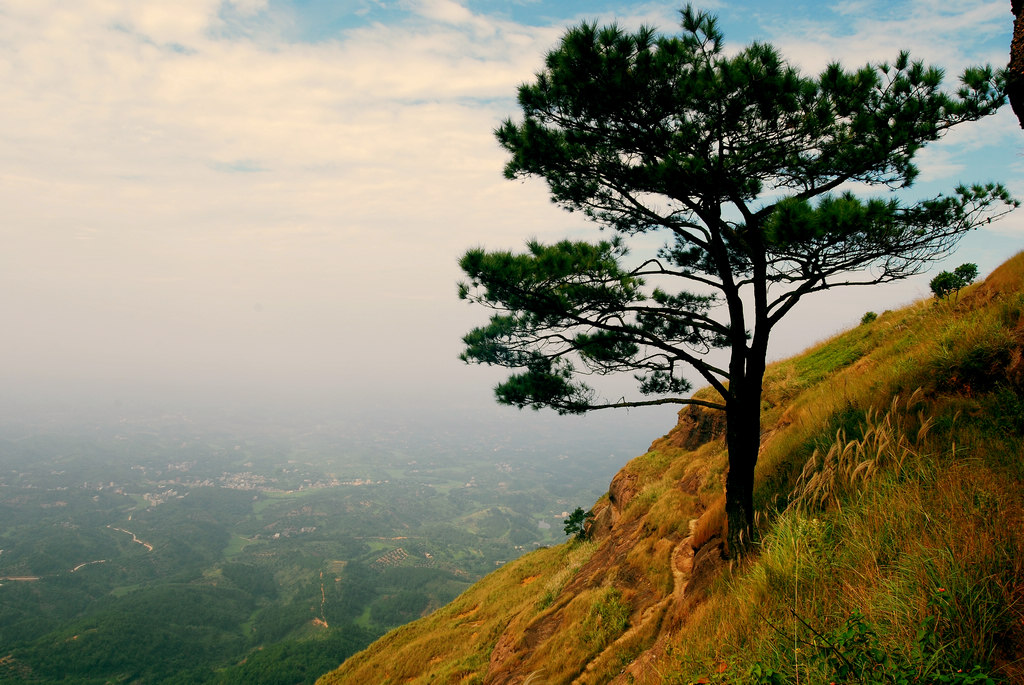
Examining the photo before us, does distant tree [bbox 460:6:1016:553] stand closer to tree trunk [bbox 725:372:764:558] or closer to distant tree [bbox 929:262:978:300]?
tree trunk [bbox 725:372:764:558]

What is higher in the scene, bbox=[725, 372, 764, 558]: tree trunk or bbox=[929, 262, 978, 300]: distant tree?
bbox=[929, 262, 978, 300]: distant tree

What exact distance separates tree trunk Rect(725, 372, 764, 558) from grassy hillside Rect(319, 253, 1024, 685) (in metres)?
0.33

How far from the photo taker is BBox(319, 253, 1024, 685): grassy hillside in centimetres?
239

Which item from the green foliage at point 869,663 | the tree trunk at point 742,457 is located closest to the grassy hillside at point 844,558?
the green foliage at point 869,663

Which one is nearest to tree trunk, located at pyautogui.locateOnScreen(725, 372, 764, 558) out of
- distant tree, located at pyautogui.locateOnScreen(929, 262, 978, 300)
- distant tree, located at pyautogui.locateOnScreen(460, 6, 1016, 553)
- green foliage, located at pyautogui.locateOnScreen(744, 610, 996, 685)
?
distant tree, located at pyautogui.locateOnScreen(460, 6, 1016, 553)

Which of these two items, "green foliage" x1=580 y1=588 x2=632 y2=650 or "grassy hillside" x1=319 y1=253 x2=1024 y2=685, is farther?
"green foliage" x1=580 y1=588 x2=632 y2=650

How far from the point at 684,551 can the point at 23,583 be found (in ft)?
477

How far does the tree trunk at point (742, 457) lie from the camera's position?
6.06 m

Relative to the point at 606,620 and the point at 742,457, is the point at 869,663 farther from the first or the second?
the point at 606,620

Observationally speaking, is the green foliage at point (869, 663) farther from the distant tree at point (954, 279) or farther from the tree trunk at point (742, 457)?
the distant tree at point (954, 279)

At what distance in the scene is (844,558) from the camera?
3547 mm

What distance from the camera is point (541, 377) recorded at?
7340 millimetres

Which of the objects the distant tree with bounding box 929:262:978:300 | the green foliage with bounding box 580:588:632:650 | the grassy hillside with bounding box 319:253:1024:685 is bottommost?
the green foliage with bounding box 580:588:632:650

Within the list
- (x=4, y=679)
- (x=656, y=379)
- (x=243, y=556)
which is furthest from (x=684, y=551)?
(x=243, y=556)
